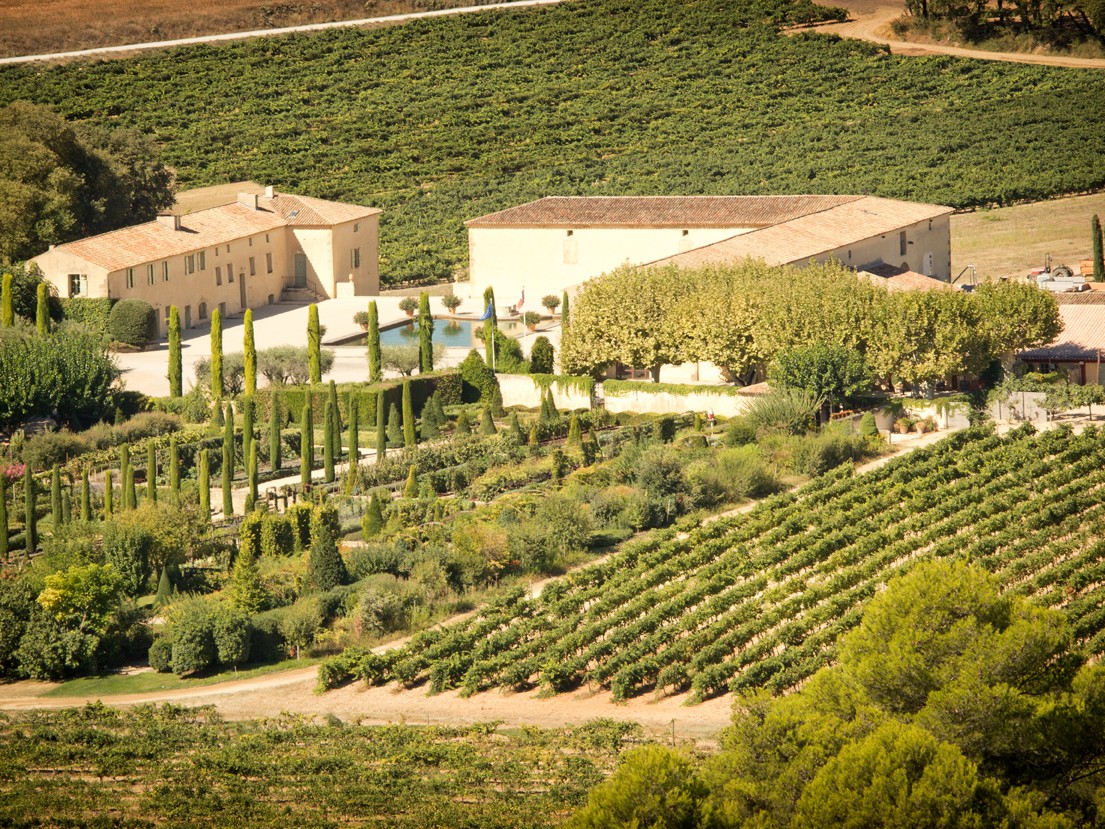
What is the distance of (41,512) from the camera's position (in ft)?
141

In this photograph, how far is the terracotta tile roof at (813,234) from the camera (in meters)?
55.5

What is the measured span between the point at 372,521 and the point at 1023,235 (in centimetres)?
4486

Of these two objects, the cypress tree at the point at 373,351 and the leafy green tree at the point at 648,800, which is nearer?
the leafy green tree at the point at 648,800

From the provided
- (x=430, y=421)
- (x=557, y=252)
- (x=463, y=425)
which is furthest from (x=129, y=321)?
(x=557, y=252)

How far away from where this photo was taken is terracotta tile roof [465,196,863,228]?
205 feet

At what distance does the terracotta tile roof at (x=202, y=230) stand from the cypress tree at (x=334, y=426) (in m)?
14.7

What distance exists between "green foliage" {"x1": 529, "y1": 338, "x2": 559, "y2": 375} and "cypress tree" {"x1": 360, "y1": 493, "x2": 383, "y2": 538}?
13.8 m

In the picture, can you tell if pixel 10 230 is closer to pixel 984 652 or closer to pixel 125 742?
pixel 125 742

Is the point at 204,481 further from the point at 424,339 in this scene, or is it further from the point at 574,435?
the point at 424,339

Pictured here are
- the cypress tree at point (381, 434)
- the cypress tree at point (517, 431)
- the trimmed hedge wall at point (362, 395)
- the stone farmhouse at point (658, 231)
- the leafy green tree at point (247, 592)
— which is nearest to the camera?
the leafy green tree at point (247, 592)

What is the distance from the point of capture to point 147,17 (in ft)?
374

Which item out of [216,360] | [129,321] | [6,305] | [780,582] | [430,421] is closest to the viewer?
[780,582]

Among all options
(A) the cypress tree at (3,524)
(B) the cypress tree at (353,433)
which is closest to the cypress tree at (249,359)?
(B) the cypress tree at (353,433)

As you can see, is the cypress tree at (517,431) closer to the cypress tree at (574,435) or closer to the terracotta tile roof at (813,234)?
the cypress tree at (574,435)
